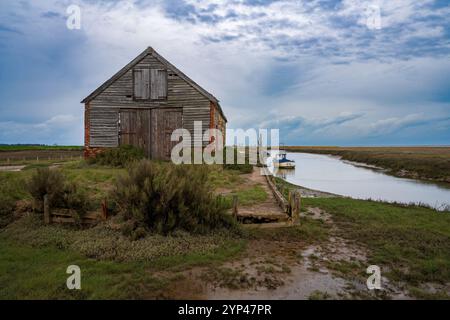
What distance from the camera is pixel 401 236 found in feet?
28.2

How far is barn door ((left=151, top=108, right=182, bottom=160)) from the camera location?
19.8 meters

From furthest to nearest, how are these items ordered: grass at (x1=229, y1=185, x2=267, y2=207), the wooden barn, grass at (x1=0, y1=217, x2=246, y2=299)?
1. the wooden barn
2. grass at (x1=229, y1=185, x2=267, y2=207)
3. grass at (x1=0, y1=217, x2=246, y2=299)

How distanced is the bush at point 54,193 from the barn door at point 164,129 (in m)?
10.9

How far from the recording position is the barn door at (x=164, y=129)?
19844mm

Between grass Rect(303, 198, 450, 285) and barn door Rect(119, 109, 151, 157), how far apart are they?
11.5 meters

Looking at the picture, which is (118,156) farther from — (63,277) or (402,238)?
(402,238)

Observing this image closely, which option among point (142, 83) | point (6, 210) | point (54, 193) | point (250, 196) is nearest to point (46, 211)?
point (54, 193)

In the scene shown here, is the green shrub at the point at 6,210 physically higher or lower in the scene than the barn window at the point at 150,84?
lower

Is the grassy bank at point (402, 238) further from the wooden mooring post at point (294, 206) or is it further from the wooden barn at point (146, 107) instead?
the wooden barn at point (146, 107)

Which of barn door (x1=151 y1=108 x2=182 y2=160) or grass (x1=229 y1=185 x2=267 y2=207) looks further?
barn door (x1=151 y1=108 x2=182 y2=160)

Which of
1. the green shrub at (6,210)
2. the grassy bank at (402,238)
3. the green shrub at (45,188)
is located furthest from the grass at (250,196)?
the green shrub at (6,210)

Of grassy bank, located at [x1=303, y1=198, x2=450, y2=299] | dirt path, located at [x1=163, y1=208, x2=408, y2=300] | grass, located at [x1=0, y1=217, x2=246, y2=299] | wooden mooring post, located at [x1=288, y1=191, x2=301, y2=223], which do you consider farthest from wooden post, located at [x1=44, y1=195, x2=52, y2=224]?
grassy bank, located at [x1=303, y1=198, x2=450, y2=299]

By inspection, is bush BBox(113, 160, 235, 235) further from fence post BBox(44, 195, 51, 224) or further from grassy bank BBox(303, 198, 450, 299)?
grassy bank BBox(303, 198, 450, 299)
